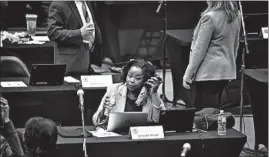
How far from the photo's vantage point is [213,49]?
743 centimetres

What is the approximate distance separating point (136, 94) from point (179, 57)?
2.62 metres

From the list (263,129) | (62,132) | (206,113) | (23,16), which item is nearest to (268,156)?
(263,129)

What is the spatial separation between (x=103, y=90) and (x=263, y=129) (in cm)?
183

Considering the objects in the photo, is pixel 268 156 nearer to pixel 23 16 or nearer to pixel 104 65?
pixel 104 65

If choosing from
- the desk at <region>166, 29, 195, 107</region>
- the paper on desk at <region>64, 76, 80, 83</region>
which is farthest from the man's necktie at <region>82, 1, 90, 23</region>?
the desk at <region>166, 29, 195, 107</region>

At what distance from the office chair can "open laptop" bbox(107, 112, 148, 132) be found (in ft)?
6.20

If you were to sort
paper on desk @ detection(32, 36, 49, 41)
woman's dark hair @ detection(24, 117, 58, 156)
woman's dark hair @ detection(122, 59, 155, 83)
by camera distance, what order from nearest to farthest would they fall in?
woman's dark hair @ detection(24, 117, 58, 156) → woman's dark hair @ detection(122, 59, 155, 83) → paper on desk @ detection(32, 36, 49, 41)

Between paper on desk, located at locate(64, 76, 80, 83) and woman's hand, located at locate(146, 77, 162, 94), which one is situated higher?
woman's hand, located at locate(146, 77, 162, 94)

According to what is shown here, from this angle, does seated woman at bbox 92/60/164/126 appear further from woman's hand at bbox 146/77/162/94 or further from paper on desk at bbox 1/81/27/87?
paper on desk at bbox 1/81/27/87

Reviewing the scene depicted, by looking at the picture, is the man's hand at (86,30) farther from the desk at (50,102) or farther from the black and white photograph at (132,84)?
the desk at (50,102)

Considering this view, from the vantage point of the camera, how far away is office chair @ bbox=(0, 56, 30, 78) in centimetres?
774

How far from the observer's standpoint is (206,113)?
6766 mm

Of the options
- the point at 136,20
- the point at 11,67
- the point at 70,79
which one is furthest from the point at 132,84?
the point at 136,20

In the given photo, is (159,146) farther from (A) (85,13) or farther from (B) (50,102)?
(A) (85,13)
